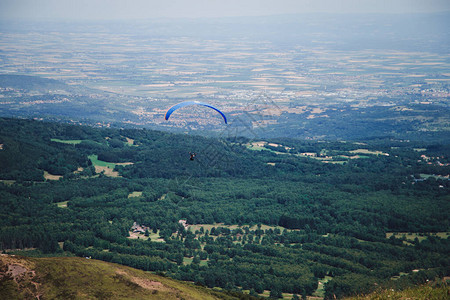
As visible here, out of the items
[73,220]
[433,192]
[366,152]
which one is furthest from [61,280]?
[366,152]

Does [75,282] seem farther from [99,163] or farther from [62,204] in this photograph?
[99,163]

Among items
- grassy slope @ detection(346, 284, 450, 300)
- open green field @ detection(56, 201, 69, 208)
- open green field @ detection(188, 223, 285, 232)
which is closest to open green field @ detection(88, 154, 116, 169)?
open green field @ detection(56, 201, 69, 208)

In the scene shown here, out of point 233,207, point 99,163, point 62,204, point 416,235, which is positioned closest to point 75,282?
point 233,207

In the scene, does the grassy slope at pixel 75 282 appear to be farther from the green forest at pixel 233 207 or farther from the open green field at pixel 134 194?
the open green field at pixel 134 194

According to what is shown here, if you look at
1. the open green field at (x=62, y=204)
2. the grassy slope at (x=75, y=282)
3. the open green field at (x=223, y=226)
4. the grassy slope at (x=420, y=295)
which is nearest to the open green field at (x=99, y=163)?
the open green field at (x=62, y=204)

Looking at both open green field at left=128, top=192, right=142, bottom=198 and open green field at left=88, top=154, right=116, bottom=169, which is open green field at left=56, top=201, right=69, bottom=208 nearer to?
open green field at left=128, top=192, right=142, bottom=198
